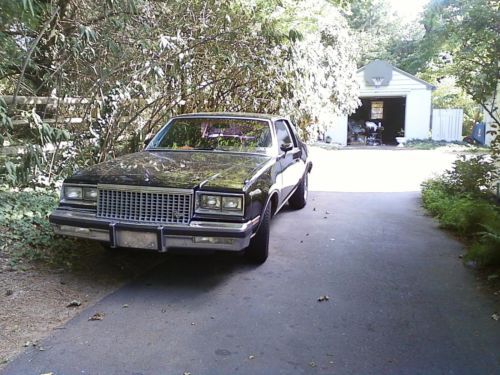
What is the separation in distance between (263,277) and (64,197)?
2151 millimetres

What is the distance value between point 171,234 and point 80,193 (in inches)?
43.3

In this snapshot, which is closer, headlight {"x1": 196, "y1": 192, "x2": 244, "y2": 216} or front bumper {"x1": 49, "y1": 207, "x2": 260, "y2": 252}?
front bumper {"x1": 49, "y1": 207, "x2": 260, "y2": 252}

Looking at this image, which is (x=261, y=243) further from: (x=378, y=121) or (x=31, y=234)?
(x=378, y=121)

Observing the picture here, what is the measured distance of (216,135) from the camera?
638 cm

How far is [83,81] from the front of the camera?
763 cm

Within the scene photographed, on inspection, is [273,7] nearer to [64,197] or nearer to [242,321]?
[64,197]

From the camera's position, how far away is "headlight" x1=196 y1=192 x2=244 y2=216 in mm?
4426

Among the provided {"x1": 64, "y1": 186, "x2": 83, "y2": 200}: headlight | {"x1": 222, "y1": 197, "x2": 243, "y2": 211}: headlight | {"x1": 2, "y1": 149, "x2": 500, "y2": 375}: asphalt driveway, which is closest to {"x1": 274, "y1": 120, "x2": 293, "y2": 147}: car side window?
{"x1": 2, "y1": 149, "x2": 500, "y2": 375}: asphalt driveway

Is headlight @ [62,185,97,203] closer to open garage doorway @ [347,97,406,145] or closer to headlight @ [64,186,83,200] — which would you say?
headlight @ [64,186,83,200]

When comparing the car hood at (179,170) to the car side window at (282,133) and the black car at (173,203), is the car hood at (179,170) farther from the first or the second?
the car side window at (282,133)

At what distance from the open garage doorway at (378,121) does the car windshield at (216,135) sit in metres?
21.5

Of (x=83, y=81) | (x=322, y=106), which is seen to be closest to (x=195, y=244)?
(x=83, y=81)

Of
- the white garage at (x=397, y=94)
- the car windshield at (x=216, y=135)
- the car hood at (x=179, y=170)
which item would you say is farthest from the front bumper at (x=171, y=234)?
the white garage at (x=397, y=94)

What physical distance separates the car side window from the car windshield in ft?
0.86
